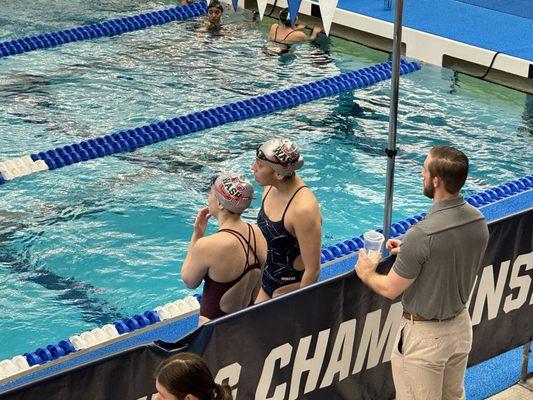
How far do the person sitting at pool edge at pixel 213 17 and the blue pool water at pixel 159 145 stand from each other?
138 mm

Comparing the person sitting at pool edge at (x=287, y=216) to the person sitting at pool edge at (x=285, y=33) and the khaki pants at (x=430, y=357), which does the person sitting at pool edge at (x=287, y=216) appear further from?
the person sitting at pool edge at (x=285, y=33)

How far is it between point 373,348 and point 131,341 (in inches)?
54.1

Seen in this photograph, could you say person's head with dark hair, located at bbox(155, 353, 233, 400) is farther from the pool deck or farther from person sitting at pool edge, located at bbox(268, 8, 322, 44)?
person sitting at pool edge, located at bbox(268, 8, 322, 44)

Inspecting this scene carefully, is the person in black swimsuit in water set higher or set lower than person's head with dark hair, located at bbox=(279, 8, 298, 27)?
lower

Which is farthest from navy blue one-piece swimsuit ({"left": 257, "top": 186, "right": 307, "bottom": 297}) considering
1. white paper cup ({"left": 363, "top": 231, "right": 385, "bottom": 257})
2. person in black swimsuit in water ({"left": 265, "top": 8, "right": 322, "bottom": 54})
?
person in black swimsuit in water ({"left": 265, "top": 8, "right": 322, "bottom": 54})

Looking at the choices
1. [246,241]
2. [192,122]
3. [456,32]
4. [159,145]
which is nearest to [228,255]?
[246,241]

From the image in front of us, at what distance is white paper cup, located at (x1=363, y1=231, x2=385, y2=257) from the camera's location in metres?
3.79

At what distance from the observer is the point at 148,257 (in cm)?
640

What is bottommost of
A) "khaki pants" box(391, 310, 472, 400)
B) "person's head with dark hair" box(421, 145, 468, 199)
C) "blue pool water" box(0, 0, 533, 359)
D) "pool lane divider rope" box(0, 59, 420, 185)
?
"blue pool water" box(0, 0, 533, 359)

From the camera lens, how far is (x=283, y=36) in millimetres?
10109

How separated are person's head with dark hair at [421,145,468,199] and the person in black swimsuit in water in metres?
6.52

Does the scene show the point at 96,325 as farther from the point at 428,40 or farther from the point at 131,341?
the point at 428,40

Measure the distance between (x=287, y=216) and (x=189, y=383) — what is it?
1596 mm

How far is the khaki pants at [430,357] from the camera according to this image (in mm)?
3734
